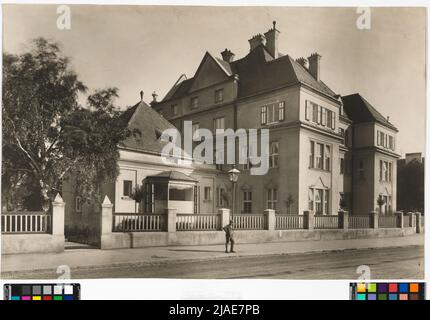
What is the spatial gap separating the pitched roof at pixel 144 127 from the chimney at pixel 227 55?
2.45 metres

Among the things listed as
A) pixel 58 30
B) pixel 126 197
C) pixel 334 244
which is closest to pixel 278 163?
pixel 334 244

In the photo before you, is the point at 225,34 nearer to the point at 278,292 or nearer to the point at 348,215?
the point at 278,292

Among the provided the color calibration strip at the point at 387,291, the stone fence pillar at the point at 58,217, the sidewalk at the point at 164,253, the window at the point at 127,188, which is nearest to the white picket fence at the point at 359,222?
the sidewalk at the point at 164,253

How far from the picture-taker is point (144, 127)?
10.8m

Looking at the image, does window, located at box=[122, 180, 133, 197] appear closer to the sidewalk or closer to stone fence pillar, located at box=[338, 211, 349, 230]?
the sidewalk

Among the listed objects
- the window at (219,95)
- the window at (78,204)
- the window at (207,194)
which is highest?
the window at (219,95)

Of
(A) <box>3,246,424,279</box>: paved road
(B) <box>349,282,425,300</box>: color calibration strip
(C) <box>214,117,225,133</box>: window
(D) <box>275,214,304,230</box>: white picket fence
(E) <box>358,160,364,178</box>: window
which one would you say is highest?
(C) <box>214,117,225,133</box>: window

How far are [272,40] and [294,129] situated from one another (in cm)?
373

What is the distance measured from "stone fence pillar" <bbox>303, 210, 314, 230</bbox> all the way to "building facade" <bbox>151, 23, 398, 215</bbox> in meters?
0.21

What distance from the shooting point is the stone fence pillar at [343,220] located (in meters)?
11.8

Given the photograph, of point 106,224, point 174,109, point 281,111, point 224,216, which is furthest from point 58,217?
point 281,111

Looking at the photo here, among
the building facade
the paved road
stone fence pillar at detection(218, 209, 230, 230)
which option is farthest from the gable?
the paved road

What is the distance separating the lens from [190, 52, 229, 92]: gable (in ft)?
33.7

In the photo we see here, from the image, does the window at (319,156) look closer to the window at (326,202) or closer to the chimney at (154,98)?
the window at (326,202)
